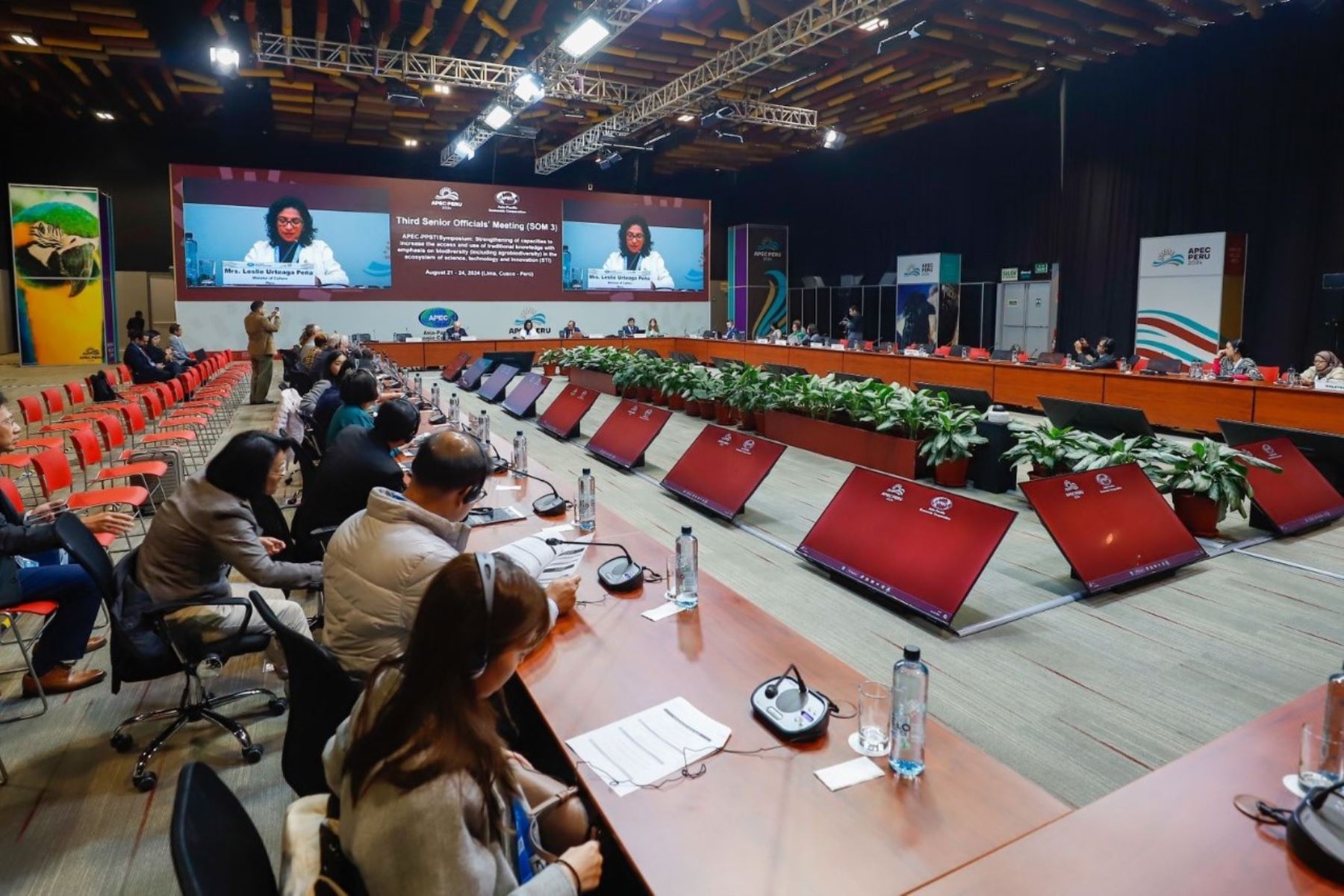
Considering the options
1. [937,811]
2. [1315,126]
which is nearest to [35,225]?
[937,811]

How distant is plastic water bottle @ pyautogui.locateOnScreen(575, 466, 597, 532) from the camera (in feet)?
9.91

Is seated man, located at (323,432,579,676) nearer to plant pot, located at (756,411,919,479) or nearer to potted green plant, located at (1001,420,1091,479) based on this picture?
potted green plant, located at (1001,420,1091,479)

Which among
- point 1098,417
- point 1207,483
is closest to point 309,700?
point 1207,483

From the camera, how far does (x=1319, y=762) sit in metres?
1.45

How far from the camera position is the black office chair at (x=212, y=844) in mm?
958

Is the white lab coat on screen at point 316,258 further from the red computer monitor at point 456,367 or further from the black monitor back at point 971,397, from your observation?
the black monitor back at point 971,397

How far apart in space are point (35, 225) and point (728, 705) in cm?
1659

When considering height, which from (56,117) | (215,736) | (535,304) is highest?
(56,117)

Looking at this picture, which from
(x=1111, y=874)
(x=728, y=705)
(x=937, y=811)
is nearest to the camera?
(x=1111, y=874)

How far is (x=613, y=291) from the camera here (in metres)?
17.5

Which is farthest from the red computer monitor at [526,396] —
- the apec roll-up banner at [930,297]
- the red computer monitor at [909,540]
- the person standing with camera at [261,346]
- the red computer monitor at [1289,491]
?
the apec roll-up banner at [930,297]

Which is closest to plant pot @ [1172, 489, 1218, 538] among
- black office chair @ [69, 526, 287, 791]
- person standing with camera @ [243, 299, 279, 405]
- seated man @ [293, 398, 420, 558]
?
seated man @ [293, 398, 420, 558]

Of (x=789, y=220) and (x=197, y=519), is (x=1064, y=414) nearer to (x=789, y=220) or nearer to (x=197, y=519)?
(x=197, y=519)

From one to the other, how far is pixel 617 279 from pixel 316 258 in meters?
6.09
